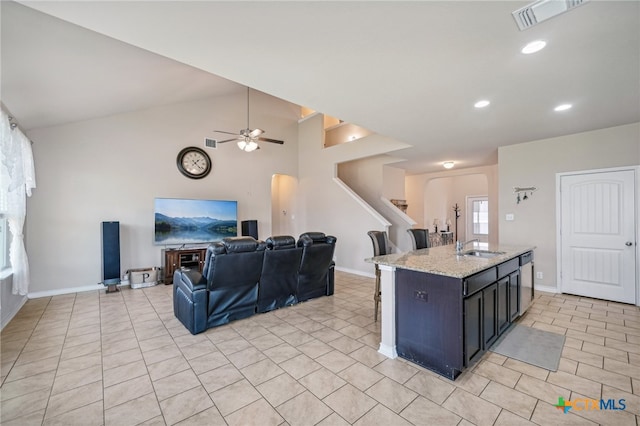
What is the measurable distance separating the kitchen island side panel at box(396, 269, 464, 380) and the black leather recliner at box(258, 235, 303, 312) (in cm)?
158

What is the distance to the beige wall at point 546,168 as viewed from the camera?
4.02 m

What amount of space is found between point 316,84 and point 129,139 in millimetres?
4601

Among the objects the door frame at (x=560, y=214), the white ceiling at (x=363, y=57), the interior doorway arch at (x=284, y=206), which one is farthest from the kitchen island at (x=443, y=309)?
the interior doorway arch at (x=284, y=206)

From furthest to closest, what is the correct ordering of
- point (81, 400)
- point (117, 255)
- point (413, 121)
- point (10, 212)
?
A: 1. point (117, 255)
2. point (413, 121)
3. point (10, 212)
4. point (81, 400)

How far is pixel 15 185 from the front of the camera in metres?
3.36

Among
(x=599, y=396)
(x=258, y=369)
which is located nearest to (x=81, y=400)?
(x=258, y=369)

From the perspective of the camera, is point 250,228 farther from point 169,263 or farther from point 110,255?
point 110,255

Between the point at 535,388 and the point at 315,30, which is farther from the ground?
the point at 315,30

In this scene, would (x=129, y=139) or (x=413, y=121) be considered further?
(x=129, y=139)

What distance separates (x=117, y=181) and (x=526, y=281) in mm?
7051

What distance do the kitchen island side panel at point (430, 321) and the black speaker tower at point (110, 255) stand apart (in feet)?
16.3

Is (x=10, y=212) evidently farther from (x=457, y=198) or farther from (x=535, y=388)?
(x=457, y=198)

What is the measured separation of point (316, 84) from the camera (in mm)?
2674

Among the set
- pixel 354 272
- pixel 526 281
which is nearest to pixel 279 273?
pixel 354 272
